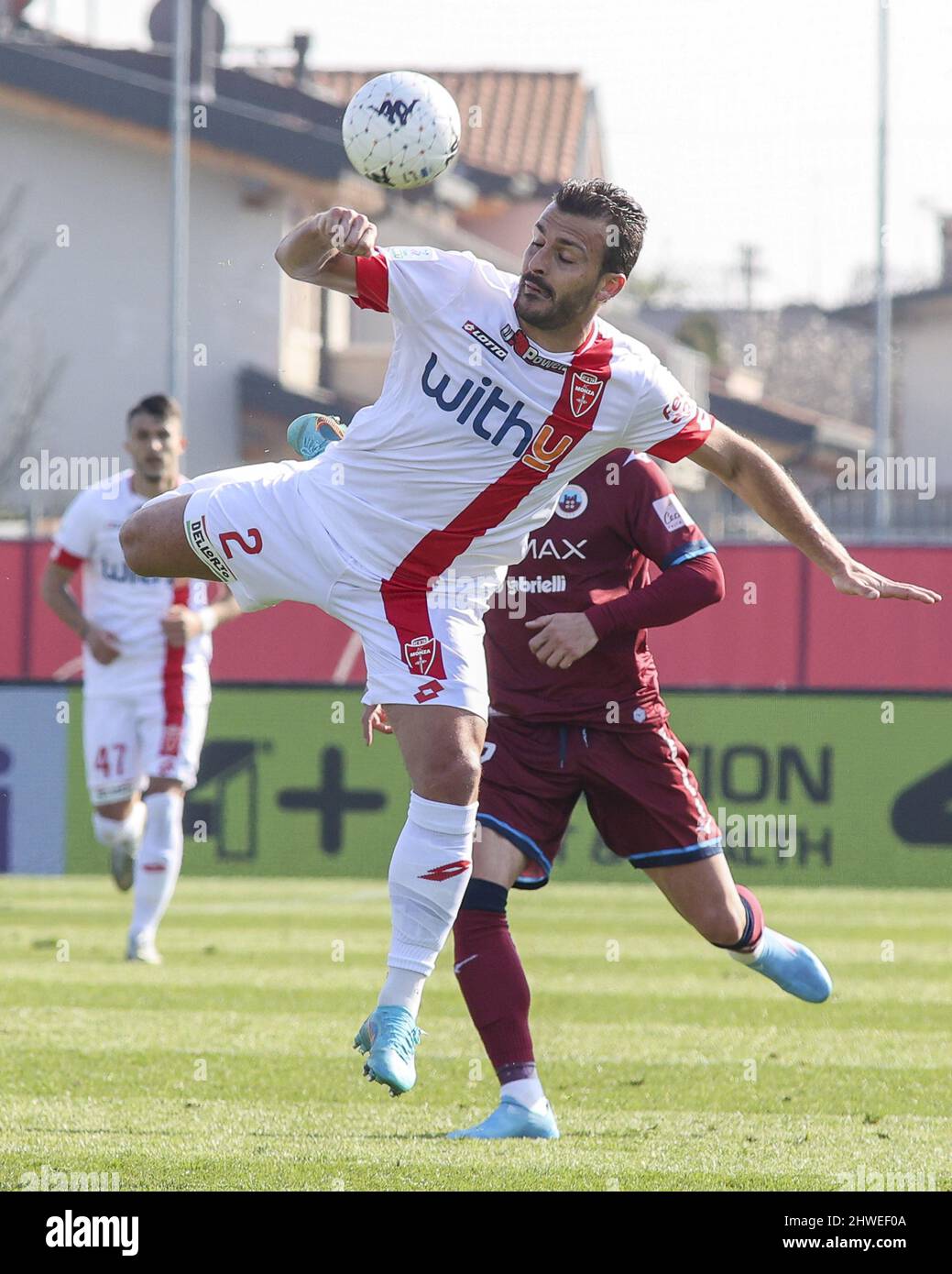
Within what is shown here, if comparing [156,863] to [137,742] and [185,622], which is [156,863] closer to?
[137,742]

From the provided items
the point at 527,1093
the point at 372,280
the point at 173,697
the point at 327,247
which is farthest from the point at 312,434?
the point at 173,697

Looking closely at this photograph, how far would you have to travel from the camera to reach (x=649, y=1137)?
5.59 meters

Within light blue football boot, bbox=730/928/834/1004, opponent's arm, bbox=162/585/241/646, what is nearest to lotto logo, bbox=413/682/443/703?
light blue football boot, bbox=730/928/834/1004

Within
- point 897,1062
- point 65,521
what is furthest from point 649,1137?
point 65,521

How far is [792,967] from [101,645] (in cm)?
463

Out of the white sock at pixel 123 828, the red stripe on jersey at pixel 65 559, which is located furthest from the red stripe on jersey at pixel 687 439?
the white sock at pixel 123 828

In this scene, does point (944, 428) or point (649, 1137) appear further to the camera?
point (944, 428)

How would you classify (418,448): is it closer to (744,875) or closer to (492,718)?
(492,718)

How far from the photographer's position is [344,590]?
511cm

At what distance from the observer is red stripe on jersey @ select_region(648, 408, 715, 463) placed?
523 cm

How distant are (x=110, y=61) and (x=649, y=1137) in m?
22.0

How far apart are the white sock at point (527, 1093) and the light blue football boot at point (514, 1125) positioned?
1 centimetres

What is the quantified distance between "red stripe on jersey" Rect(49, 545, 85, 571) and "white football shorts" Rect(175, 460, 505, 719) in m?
5.03

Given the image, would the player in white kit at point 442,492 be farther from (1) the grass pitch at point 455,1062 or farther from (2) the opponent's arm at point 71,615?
(2) the opponent's arm at point 71,615
